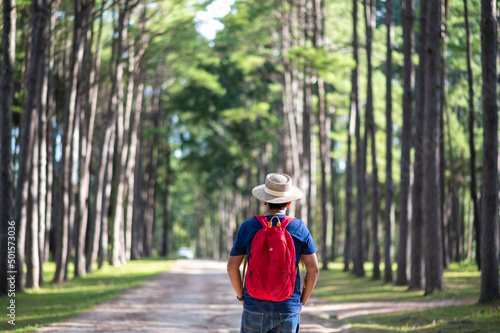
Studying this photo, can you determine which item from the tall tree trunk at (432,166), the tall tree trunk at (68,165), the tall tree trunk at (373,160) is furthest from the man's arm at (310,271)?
the tall tree trunk at (373,160)

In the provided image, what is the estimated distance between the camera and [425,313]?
36.3 ft

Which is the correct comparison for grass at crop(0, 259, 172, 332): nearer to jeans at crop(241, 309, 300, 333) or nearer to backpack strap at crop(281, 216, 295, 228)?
jeans at crop(241, 309, 300, 333)

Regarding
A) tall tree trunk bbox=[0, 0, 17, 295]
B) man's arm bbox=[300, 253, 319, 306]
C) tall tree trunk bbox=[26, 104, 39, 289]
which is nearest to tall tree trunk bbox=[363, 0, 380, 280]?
tall tree trunk bbox=[26, 104, 39, 289]

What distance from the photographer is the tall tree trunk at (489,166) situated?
35.4 feet

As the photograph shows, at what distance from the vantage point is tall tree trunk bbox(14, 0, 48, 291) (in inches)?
516

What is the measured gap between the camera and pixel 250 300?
167 inches

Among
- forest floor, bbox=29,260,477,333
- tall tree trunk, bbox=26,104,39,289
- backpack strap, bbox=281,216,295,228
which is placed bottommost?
forest floor, bbox=29,260,477,333

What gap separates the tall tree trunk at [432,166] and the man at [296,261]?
979 centimetres

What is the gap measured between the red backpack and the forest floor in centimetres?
567

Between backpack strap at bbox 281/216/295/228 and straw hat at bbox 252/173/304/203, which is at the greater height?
straw hat at bbox 252/173/304/203

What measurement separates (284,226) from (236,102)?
33591 mm

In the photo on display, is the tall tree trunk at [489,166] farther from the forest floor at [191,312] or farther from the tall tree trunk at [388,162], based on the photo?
the tall tree trunk at [388,162]

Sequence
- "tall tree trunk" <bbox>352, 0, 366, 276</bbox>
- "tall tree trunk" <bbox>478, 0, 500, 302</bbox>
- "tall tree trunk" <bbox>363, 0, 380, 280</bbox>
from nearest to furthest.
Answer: "tall tree trunk" <bbox>478, 0, 500, 302</bbox> < "tall tree trunk" <bbox>363, 0, 380, 280</bbox> < "tall tree trunk" <bbox>352, 0, 366, 276</bbox>

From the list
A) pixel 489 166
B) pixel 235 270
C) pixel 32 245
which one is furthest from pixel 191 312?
pixel 235 270
